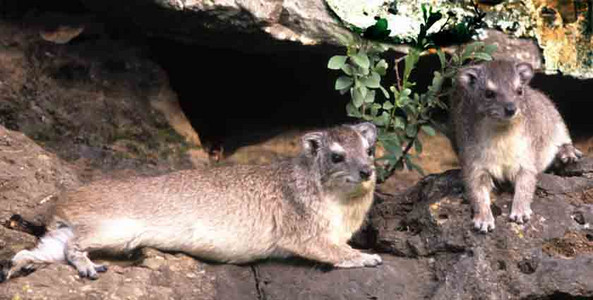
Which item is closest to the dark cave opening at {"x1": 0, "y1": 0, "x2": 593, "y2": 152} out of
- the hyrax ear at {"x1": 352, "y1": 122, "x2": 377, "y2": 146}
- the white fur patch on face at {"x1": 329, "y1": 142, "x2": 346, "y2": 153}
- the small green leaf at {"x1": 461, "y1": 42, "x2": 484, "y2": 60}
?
the small green leaf at {"x1": 461, "y1": 42, "x2": 484, "y2": 60}

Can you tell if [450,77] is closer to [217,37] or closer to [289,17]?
[289,17]

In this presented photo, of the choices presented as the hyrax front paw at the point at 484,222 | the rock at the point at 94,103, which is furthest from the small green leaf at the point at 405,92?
the rock at the point at 94,103

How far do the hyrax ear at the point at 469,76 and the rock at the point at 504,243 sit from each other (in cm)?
100

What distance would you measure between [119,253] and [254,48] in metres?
3.03

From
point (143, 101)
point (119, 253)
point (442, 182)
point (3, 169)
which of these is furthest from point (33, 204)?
point (442, 182)

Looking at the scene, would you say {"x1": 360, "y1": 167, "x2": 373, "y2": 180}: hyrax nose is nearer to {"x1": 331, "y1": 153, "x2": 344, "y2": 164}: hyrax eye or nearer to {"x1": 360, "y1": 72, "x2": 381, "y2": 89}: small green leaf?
{"x1": 331, "y1": 153, "x2": 344, "y2": 164}: hyrax eye

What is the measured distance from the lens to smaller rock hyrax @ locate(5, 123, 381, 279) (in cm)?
805

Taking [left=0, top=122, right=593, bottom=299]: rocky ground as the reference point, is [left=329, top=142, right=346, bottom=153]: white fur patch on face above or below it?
above

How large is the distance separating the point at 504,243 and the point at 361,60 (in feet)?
7.48

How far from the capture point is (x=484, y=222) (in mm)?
7934

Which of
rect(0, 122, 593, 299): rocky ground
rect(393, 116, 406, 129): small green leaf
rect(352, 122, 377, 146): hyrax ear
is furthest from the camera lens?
rect(393, 116, 406, 129): small green leaf

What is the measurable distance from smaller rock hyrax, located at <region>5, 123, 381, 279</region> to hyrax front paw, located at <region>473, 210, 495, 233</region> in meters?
0.98

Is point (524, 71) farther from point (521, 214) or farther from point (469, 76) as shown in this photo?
point (521, 214)

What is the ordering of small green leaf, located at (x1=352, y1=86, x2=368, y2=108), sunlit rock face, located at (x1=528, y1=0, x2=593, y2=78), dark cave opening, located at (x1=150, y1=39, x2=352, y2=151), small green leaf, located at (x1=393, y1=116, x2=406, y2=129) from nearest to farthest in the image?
small green leaf, located at (x1=352, y1=86, x2=368, y2=108) → small green leaf, located at (x1=393, y1=116, x2=406, y2=129) → sunlit rock face, located at (x1=528, y1=0, x2=593, y2=78) → dark cave opening, located at (x1=150, y1=39, x2=352, y2=151)
